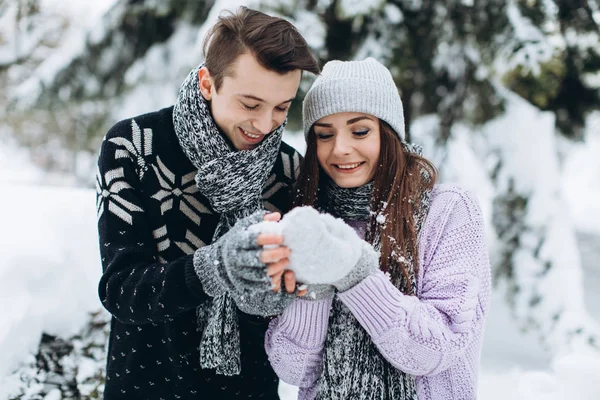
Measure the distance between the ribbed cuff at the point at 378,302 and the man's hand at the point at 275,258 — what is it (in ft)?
0.62

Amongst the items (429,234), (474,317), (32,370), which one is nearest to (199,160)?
(429,234)

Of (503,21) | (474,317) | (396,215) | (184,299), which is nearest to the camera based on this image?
(184,299)

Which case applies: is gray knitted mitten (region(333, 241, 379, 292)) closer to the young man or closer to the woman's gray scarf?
the young man

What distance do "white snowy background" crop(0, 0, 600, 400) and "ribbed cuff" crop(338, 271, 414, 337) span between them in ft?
4.65

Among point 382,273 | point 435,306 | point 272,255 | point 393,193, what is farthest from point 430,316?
point 272,255

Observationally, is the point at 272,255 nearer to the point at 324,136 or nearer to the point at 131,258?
the point at 131,258

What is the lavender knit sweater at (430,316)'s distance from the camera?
4.64 feet

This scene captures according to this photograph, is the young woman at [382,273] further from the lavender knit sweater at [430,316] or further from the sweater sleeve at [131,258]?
the sweater sleeve at [131,258]

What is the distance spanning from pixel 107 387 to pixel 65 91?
3137 millimetres

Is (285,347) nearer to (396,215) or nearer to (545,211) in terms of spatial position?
(396,215)

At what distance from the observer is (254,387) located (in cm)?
178

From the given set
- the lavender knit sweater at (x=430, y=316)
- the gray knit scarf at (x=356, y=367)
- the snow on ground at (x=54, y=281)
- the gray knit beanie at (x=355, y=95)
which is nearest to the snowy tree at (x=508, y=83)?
the snow on ground at (x=54, y=281)

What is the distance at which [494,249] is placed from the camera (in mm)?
4441

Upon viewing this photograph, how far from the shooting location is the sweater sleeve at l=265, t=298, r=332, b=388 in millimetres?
1496
